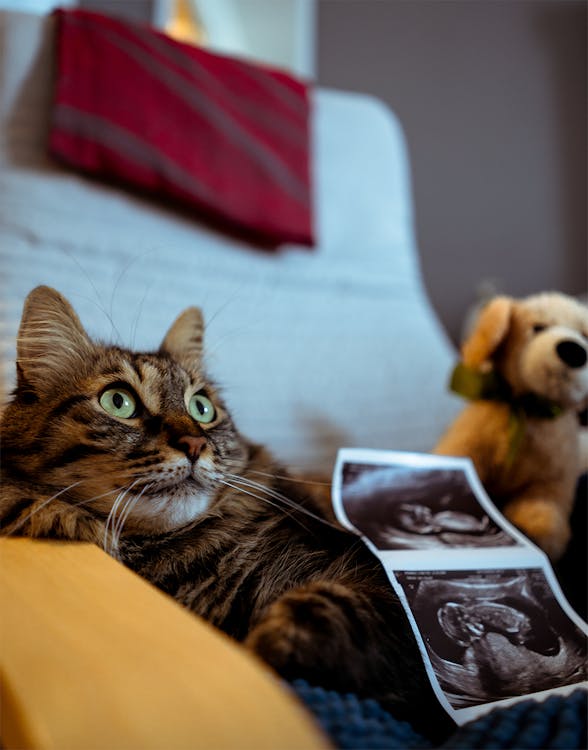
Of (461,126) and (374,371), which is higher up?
(461,126)

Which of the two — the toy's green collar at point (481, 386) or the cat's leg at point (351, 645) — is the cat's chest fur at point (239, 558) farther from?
the toy's green collar at point (481, 386)

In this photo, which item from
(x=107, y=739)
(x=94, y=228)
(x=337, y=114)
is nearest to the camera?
(x=107, y=739)

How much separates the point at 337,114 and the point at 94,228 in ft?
2.59

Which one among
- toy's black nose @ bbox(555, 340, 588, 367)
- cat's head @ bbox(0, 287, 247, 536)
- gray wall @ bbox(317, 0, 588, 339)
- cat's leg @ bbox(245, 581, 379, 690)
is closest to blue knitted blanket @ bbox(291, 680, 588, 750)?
cat's leg @ bbox(245, 581, 379, 690)

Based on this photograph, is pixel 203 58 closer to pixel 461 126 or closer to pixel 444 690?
pixel 444 690

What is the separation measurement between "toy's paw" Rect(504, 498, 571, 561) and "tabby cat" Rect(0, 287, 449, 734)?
0.93 ft

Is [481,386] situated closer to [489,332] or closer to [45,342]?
[489,332]

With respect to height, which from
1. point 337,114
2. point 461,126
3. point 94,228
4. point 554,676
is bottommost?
point 554,676

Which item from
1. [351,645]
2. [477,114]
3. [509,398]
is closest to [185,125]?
[509,398]

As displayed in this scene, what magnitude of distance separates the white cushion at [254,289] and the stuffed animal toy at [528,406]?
24cm

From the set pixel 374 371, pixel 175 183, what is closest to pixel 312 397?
pixel 374 371

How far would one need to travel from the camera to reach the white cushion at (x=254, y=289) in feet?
2.68

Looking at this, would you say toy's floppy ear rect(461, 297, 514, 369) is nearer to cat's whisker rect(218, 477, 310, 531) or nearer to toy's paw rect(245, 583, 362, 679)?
cat's whisker rect(218, 477, 310, 531)

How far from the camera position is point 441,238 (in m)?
2.62
